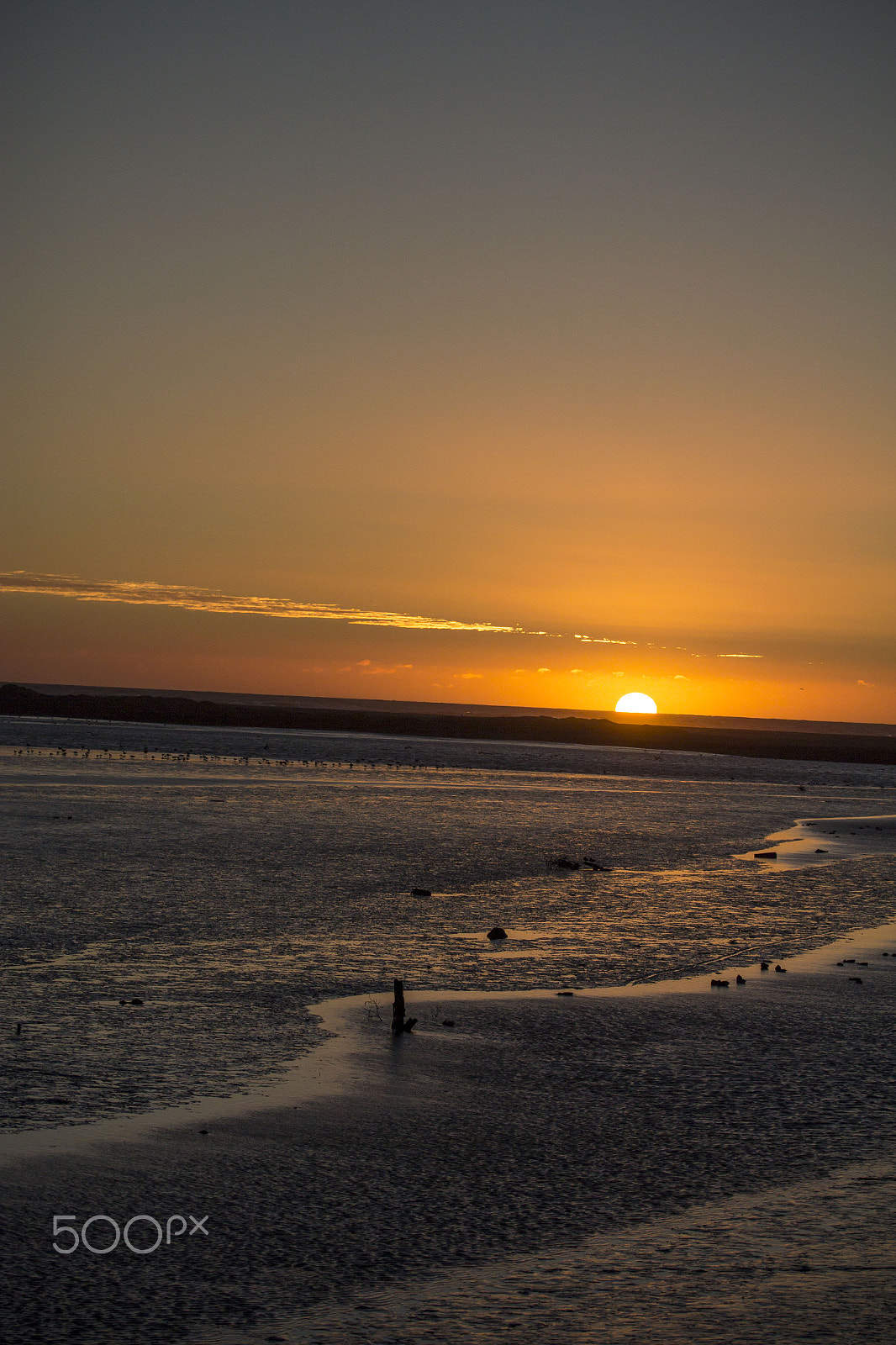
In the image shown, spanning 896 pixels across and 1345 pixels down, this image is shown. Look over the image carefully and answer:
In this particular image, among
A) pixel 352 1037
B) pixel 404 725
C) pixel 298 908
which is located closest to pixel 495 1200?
pixel 352 1037

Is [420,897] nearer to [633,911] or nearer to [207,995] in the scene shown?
[633,911]

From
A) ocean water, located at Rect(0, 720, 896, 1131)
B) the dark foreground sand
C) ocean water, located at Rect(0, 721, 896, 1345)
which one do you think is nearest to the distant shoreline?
ocean water, located at Rect(0, 720, 896, 1131)

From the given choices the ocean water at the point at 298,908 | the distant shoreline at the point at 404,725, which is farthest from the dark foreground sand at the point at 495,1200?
the distant shoreline at the point at 404,725

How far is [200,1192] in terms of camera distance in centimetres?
930

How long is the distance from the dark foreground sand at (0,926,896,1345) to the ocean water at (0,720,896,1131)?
1410 mm

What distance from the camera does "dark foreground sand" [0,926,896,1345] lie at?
7688 millimetres

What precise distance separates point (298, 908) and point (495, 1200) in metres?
12.8

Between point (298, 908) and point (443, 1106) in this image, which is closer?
point (443, 1106)

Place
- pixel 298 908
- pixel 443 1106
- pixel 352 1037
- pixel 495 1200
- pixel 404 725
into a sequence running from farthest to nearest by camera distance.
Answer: pixel 404 725, pixel 298 908, pixel 352 1037, pixel 443 1106, pixel 495 1200

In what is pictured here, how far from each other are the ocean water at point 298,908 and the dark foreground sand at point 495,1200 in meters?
1.41

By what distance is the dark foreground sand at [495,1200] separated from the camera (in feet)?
25.2

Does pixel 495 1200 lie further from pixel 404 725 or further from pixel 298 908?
pixel 404 725

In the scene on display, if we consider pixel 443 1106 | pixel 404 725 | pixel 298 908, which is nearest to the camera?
pixel 443 1106

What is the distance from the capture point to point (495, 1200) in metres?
9.48
